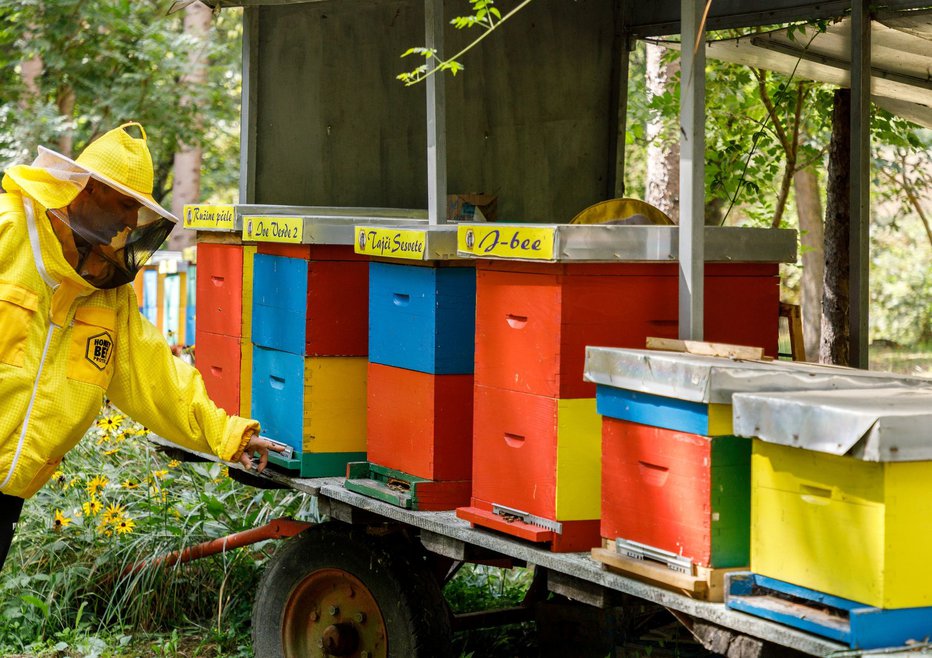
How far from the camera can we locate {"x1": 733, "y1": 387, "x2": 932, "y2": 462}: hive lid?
2264mm

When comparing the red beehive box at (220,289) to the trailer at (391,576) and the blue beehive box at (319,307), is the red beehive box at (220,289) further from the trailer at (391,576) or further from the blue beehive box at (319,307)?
the trailer at (391,576)

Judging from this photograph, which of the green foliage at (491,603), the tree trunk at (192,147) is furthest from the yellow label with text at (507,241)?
the tree trunk at (192,147)

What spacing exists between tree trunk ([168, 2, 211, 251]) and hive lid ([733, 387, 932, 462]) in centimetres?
Answer: 1202

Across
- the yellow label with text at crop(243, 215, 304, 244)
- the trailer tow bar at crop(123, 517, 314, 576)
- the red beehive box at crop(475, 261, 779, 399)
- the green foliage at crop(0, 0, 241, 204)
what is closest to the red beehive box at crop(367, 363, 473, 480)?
the red beehive box at crop(475, 261, 779, 399)

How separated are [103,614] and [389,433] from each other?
2.33 meters

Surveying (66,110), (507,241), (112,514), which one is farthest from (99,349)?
(66,110)

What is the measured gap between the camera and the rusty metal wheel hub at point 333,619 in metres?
4.11

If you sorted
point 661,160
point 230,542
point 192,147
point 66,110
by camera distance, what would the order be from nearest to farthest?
point 230,542, point 661,160, point 66,110, point 192,147

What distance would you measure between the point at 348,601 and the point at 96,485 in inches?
86.9

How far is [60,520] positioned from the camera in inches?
217

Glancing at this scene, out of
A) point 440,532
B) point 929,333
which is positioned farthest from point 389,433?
point 929,333

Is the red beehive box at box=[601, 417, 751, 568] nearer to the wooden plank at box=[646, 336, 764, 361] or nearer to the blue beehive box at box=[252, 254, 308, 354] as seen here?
the wooden plank at box=[646, 336, 764, 361]

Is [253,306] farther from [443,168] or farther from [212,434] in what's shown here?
[443,168]

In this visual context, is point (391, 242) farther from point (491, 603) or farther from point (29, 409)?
point (491, 603)
